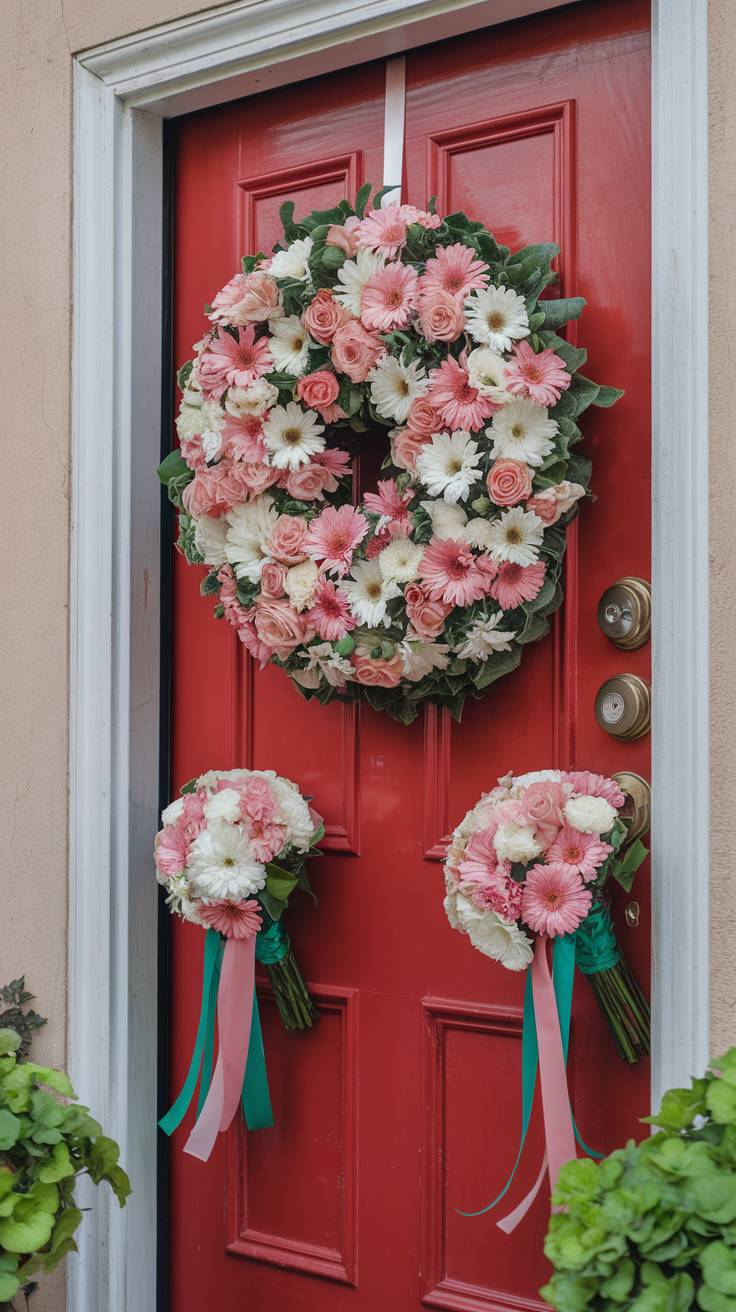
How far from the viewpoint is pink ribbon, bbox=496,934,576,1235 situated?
1.39 m

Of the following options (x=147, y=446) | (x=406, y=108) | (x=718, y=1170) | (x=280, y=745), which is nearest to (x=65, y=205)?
(x=147, y=446)

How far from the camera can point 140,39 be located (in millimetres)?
1816

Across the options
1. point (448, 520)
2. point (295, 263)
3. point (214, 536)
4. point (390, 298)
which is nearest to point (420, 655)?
point (448, 520)

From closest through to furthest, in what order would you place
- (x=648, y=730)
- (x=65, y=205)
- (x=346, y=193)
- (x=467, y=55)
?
1. (x=648, y=730)
2. (x=467, y=55)
3. (x=346, y=193)
4. (x=65, y=205)

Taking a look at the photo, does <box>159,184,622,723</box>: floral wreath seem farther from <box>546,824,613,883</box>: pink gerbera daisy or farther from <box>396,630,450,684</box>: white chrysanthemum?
<box>546,824,613,883</box>: pink gerbera daisy

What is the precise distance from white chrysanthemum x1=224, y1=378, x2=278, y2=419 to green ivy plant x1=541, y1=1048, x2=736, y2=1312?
1.05 m

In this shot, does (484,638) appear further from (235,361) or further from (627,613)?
(235,361)

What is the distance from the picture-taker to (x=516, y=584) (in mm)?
1470

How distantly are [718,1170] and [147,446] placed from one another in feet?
4.68

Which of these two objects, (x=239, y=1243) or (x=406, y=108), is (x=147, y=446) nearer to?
(x=406, y=108)

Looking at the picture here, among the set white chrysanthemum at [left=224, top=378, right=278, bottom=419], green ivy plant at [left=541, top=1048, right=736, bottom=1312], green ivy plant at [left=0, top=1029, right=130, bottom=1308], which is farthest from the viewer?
white chrysanthemum at [left=224, top=378, right=278, bottom=419]

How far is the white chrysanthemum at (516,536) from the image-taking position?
1439mm

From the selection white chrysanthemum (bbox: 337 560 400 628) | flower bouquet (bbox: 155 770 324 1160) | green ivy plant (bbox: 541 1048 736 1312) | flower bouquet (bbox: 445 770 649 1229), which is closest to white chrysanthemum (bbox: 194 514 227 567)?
white chrysanthemum (bbox: 337 560 400 628)

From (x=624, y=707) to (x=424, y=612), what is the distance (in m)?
0.31
